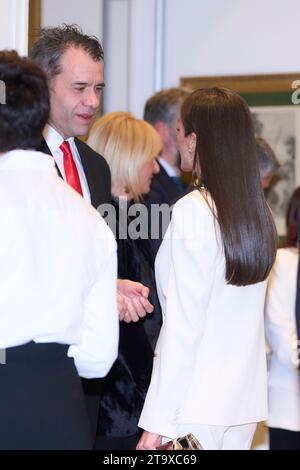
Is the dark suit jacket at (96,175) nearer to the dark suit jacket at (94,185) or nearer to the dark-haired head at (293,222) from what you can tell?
the dark suit jacket at (94,185)

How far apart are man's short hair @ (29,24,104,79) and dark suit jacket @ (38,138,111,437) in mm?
320

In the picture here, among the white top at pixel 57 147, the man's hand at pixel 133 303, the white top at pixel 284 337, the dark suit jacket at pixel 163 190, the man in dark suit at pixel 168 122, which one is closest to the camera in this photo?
the man's hand at pixel 133 303

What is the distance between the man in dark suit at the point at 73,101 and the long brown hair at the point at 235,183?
51 centimetres

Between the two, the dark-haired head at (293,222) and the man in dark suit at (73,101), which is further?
the dark-haired head at (293,222)

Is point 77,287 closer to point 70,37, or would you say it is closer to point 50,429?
point 50,429

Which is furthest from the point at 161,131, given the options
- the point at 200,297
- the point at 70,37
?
the point at 200,297

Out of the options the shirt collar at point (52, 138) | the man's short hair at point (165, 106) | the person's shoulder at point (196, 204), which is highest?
the man's short hair at point (165, 106)

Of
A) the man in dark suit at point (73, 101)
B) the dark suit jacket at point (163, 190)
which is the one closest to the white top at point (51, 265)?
the man in dark suit at point (73, 101)

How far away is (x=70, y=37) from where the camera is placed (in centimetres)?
359

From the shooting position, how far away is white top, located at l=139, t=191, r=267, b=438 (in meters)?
3.01

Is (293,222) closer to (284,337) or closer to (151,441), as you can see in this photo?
(284,337)

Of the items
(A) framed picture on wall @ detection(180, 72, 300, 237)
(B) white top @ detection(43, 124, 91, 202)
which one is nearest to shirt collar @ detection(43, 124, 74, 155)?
(B) white top @ detection(43, 124, 91, 202)

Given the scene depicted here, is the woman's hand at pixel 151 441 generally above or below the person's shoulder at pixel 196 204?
below

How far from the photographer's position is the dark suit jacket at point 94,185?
3.47 meters
